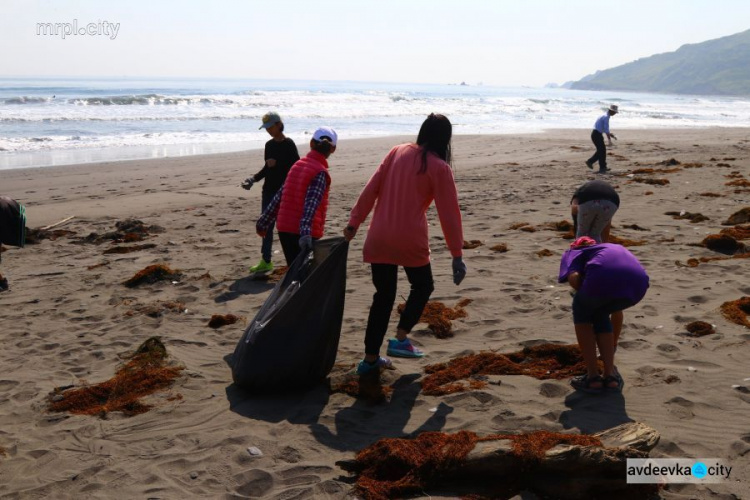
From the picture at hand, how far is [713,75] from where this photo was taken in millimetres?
196000

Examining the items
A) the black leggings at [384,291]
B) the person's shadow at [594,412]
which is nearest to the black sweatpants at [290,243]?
the black leggings at [384,291]

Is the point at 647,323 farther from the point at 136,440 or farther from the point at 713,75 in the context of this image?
the point at 713,75

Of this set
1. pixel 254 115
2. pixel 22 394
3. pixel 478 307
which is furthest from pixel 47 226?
Result: pixel 254 115

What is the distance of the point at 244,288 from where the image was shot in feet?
22.6

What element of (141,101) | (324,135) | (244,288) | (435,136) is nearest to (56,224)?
(244,288)

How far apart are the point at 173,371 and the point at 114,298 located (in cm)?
216

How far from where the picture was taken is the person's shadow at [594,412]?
12.4 feet

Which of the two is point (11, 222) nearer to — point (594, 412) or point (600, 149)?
point (594, 412)

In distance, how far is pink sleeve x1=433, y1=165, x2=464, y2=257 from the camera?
4254mm

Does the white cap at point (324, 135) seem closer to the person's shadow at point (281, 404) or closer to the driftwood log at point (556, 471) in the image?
the person's shadow at point (281, 404)

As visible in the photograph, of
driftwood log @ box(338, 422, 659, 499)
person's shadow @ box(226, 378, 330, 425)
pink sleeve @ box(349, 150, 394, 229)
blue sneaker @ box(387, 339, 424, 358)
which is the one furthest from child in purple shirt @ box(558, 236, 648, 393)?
person's shadow @ box(226, 378, 330, 425)

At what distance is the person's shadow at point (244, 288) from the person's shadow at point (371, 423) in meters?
2.70

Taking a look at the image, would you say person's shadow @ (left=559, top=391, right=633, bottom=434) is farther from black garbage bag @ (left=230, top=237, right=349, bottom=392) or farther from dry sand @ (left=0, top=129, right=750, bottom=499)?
black garbage bag @ (left=230, top=237, right=349, bottom=392)

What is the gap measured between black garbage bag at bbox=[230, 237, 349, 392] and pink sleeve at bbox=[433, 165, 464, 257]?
2.13 ft
